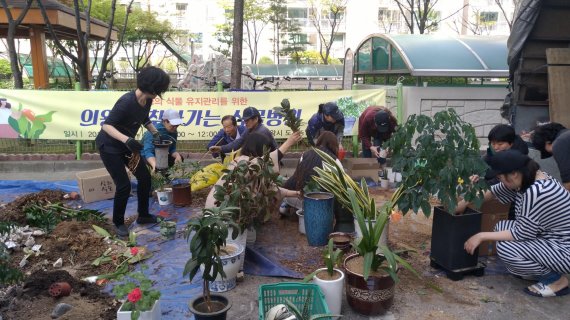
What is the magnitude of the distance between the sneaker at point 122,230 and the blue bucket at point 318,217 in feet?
5.98

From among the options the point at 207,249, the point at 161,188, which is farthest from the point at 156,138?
the point at 207,249

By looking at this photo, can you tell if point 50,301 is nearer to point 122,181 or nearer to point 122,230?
Answer: point 122,230

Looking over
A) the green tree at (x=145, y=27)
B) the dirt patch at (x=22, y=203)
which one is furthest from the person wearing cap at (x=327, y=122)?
the green tree at (x=145, y=27)

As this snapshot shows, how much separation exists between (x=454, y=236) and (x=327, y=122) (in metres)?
2.93

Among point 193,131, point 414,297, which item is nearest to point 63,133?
point 193,131

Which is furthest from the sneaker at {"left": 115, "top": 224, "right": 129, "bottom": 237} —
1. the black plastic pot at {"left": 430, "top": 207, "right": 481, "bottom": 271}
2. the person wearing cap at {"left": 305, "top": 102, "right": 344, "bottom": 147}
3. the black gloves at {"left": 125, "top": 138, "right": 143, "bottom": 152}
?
the black plastic pot at {"left": 430, "top": 207, "right": 481, "bottom": 271}

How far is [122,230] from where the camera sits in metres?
4.40

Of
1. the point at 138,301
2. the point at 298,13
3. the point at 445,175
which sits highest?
the point at 298,13

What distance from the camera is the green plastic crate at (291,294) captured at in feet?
8.96

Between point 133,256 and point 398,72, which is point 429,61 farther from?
point 133,256

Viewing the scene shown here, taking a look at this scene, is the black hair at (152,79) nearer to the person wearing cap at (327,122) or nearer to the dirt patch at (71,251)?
the dirt patch at (71,251)

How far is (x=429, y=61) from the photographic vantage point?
8.91 meters

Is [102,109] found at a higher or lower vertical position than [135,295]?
higher

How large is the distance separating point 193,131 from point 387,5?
33.5m
